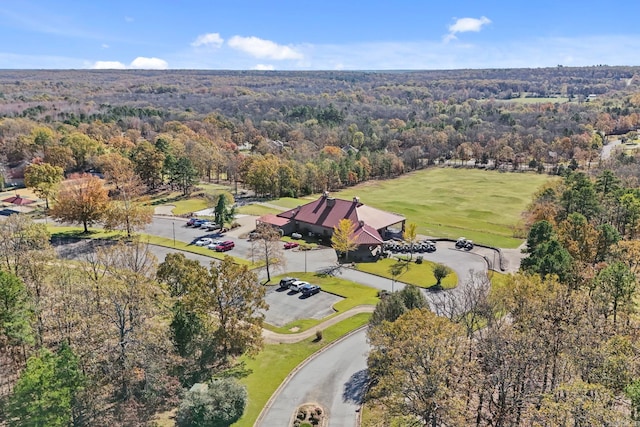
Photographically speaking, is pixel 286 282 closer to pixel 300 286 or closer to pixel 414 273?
pixel 300 286

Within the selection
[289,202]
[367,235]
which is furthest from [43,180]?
[367,235]

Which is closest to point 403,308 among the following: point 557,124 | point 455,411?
point 455,411

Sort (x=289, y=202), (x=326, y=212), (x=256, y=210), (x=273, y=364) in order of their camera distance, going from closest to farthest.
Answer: (x=273, y=364) → (x=326, y=212) → (x=256, y=210) → (x=289, y=202)

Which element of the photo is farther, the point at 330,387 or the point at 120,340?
the point at 330,387

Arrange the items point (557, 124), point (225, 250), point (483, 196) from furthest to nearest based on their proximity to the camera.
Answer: point (557, 124) → point (483, 196) → point (225, 250)

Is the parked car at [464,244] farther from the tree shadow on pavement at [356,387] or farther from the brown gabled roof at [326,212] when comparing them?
the tree shadow on pavement at [356,387]

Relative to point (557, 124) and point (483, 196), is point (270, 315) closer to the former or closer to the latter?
point (483, 196)
